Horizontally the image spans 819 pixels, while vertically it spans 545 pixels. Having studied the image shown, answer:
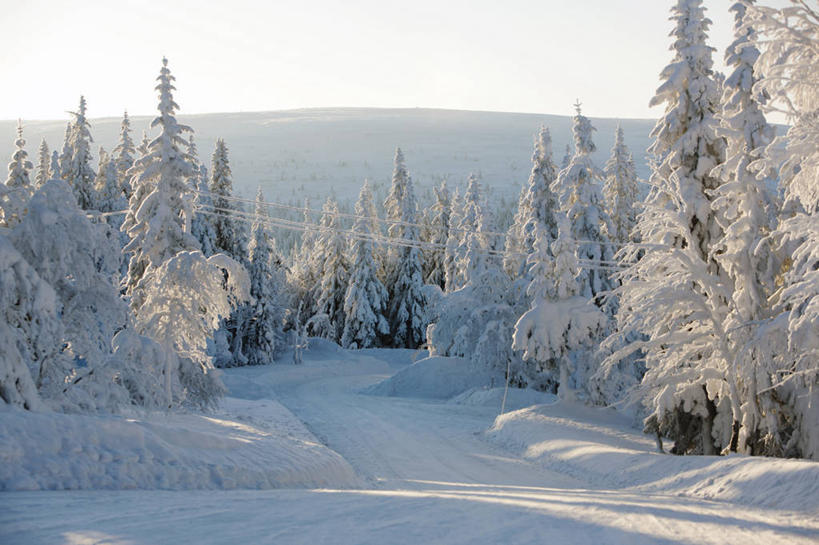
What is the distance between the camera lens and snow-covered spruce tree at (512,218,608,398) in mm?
26672

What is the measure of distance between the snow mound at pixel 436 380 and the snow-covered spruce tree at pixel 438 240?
24.1 m

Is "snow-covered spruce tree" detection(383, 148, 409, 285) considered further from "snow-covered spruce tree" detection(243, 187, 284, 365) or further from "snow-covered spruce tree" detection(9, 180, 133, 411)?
Answer: "snow-covered spruce tree" detection(9, 180, 133, 411)

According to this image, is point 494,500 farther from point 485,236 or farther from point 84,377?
point 485,236

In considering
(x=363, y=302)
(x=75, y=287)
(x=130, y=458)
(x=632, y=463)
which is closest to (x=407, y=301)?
(x=363, y=302)

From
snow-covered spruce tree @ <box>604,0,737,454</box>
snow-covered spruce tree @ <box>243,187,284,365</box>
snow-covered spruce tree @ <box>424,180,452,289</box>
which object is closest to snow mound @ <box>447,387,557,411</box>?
snow-covered spruce tree @ <box>604,0,737,454</box>

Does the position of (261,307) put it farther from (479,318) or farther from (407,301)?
(479,318)

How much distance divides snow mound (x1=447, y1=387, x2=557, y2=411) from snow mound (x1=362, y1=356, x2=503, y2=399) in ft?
12.2

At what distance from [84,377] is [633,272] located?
46.5 feet

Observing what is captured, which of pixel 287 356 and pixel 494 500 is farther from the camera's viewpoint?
pixel 287 356

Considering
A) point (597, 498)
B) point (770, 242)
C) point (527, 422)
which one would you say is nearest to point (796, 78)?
point (597, 498)

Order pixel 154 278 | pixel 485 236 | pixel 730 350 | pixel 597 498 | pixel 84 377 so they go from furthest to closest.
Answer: pixel 485 236, pixel 154 278, pixel 730 350, pixel 84 377, pixel 597 498

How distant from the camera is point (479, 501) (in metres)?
10.5

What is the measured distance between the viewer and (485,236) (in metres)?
48.2

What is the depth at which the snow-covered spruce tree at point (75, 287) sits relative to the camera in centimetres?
1295
